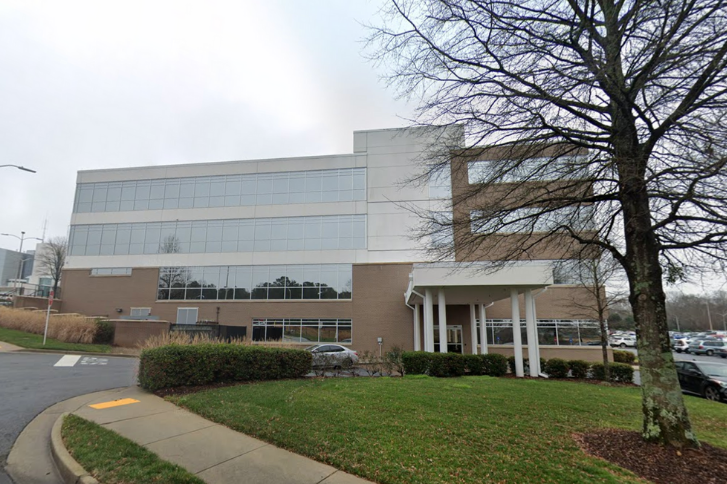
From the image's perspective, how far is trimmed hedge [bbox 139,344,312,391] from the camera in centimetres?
1001

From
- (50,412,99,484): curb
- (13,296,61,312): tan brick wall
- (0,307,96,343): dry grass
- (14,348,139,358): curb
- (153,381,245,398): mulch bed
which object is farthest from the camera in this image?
(13,296,61,312): tan brick wall

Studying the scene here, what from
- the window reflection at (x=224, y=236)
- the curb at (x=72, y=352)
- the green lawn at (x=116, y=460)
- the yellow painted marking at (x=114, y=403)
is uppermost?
the window reflection at (x=224, y=236)

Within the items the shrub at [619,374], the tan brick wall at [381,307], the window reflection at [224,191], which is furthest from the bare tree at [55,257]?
the shrub at [619,374]

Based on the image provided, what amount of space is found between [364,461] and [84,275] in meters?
36.9

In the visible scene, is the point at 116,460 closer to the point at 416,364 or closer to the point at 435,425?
the point at 435,425

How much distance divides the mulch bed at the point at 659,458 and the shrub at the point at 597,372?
44.2ft

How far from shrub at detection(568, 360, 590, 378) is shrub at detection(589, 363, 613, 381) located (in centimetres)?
26

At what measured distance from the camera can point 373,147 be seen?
1226 inches

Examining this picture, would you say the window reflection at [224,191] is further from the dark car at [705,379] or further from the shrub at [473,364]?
the dark car at [705,379]

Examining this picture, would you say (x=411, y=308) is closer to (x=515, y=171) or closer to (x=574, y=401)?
(x=574, y=401)

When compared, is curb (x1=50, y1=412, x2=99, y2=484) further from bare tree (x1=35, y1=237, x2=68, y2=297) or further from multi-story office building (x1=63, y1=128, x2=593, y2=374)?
bare tree (x1=35, y1=237, x2=68, y2=297)

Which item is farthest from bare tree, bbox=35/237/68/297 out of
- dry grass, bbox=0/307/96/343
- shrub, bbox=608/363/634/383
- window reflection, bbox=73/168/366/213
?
shrub, bbox=608/363/634/383

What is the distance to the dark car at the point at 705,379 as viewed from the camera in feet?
42.5

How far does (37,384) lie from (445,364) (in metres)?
13.1
